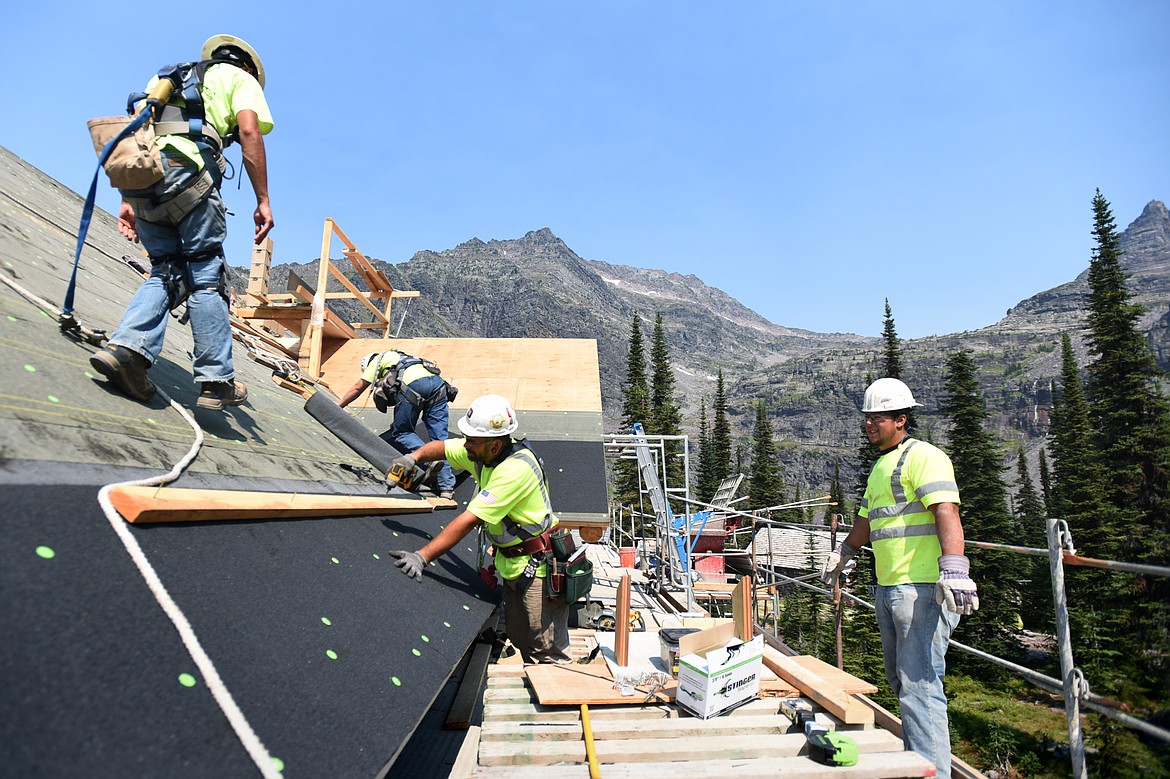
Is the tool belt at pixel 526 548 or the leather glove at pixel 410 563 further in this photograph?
the tool belt at pixel 526 548

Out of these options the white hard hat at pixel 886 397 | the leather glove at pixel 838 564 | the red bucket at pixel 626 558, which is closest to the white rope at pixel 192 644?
the white hard hat at pixel 886 397

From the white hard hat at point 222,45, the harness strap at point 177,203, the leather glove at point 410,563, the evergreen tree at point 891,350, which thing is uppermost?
the evergreen tree at point 891,350

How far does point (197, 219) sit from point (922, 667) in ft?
Result: 14.5

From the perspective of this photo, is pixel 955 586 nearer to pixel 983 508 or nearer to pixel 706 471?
pixel 983 508

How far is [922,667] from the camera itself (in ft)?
10.4

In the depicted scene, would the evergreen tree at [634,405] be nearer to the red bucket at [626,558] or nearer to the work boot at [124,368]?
the red bucket at [626,558]

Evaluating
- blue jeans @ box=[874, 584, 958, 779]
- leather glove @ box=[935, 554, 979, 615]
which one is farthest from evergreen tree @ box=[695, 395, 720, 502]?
leather glove @ box=[935, 554, 979, 615]

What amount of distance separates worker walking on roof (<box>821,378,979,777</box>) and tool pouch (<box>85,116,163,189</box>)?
4.01 metres

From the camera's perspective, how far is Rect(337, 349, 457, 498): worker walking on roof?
619 centimetres

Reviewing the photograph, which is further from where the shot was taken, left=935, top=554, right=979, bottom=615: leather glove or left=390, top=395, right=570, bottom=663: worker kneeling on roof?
left=390, top=395, right=570, bottom=663: worker kneeling on roof

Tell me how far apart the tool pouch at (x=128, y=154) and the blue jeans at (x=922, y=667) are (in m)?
4.25

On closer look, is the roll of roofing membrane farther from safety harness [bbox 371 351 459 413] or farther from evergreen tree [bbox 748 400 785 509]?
evergreen tree [bbox 748 400 785 509]

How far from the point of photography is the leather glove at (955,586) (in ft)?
9.66

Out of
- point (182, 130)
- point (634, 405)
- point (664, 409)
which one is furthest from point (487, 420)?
point (664, 409)
